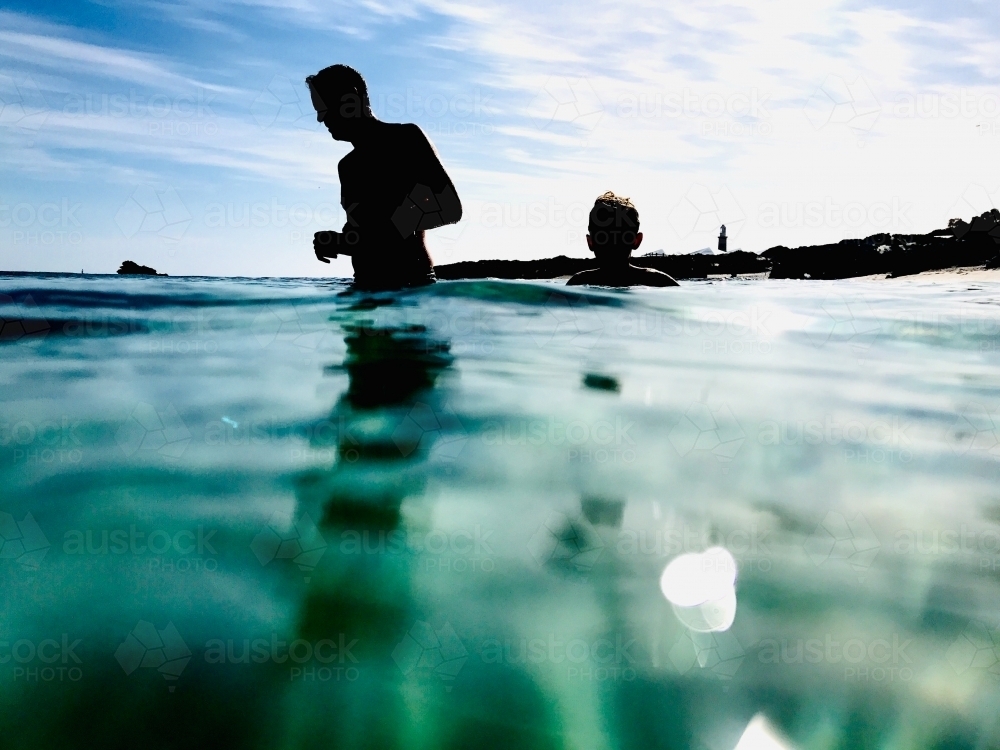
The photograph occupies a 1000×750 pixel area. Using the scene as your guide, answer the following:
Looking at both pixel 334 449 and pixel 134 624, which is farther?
pixel 334 449

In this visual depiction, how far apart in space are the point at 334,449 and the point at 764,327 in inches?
183

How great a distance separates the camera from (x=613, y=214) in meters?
7.49

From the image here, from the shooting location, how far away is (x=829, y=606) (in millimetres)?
1298

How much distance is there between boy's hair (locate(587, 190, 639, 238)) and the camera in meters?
7.48

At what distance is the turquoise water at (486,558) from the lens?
1019mm

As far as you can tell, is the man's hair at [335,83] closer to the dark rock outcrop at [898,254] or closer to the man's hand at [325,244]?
the man's hand at [325,244]

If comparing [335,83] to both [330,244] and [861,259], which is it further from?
[861,259]

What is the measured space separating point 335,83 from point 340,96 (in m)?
0.13

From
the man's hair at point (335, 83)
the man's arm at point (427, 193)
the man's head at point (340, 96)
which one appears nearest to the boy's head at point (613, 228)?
the man's arm at point (427, 193)

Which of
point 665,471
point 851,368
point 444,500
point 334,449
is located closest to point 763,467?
point 665,471

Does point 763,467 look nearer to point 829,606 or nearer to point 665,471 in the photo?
point 665,471

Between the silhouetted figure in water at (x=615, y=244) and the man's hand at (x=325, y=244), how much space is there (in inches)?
129

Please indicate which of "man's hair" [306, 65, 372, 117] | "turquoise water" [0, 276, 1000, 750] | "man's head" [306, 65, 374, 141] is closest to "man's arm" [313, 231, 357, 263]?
"man's head" [306, 65, 374, 141]

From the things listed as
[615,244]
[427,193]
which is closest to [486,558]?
[427,193]
